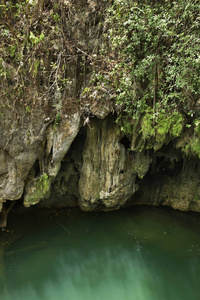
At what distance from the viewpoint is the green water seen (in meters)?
5.28

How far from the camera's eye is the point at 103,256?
20.6 ft

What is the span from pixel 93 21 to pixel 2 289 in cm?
646

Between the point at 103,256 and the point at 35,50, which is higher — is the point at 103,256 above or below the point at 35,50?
below

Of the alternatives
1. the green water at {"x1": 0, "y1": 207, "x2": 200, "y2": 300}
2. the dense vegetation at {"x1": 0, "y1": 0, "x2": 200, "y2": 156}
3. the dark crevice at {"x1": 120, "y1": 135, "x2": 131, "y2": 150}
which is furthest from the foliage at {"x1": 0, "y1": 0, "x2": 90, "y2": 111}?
the green water at {"x1": 0, "y1": 207, "x2": 200, "y2": 300}

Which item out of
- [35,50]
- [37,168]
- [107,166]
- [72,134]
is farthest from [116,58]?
[37,168]

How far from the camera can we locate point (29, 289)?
5.24 meters

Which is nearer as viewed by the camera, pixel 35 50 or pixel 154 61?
pixel 154 61

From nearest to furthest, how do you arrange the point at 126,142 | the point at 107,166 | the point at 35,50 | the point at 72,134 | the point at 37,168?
1. the point at 35,50
2. the point at 72,134
3. the point at 37,168
4. the point at 107,166
5. the point at 126,142

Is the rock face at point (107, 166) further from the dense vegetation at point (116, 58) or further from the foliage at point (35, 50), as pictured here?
the foliage at point (35, 50)

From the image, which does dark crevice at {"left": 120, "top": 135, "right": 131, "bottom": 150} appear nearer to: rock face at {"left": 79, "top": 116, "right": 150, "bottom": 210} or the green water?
rock face at {"left": 79, "top": 116, "right": 150, "bottom": 210}

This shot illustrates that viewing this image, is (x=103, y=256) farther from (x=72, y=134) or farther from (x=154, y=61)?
(x=154, y=61)

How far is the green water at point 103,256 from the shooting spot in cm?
528

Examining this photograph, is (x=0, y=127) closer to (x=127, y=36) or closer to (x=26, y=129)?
(x=26, y=129)

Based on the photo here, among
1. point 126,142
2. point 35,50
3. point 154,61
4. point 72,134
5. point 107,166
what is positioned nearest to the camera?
point 154,61
